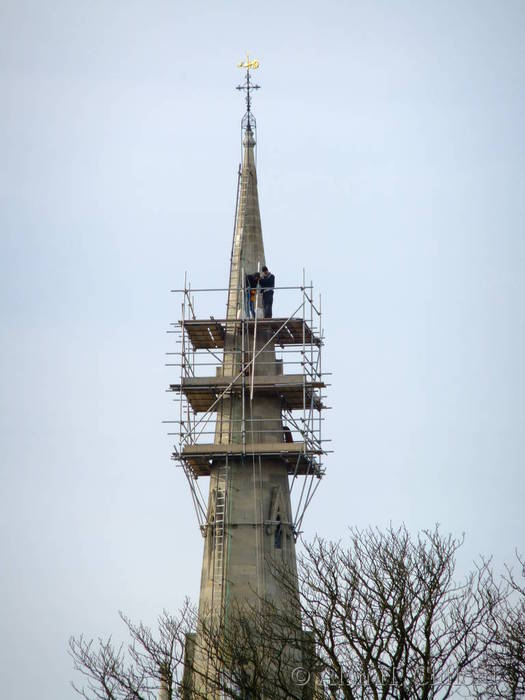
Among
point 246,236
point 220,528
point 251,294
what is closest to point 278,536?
point 220,528

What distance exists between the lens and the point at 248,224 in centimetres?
6538

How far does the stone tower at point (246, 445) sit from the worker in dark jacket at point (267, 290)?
0.46m

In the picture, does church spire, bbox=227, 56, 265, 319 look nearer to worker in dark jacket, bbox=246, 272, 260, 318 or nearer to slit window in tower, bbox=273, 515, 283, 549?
worker in dark jacket, bbox=246, 272, 260, 318

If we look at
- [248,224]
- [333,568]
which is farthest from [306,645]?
[248,224]

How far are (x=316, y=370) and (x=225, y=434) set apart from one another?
467cm

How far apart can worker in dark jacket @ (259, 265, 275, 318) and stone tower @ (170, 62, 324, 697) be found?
18.2 inches

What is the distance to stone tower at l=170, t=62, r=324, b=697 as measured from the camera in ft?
187

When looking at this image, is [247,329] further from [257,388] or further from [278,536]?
[278,536]

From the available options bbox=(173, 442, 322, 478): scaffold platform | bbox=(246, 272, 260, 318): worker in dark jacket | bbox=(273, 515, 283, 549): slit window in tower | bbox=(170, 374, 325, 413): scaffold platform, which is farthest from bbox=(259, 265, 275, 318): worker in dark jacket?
bbox=(273, 515, 283, 549): slit window in tower

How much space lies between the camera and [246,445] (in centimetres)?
5847

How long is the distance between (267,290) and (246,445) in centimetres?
747

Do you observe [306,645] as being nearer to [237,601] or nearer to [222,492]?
[237,601]

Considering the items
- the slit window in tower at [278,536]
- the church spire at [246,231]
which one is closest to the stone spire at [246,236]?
the church spire at [246,231]

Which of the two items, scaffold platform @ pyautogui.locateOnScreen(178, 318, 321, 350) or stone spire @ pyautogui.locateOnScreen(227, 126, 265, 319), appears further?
stone spire @ pyautogui.locateOnScreen(227, 126, 265, 319)
